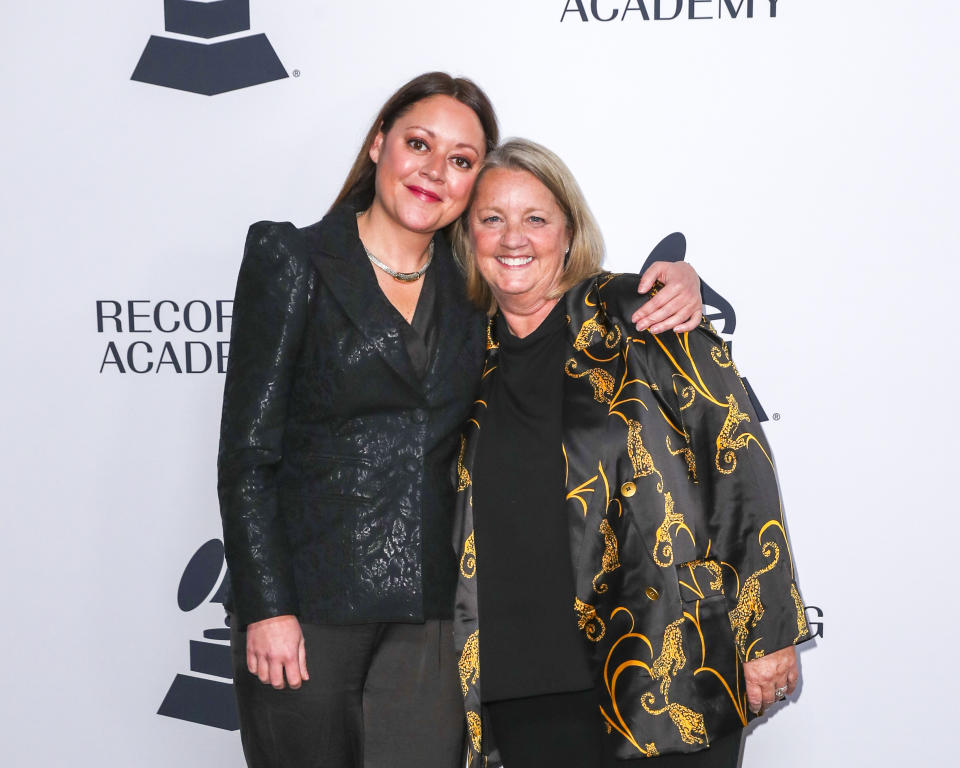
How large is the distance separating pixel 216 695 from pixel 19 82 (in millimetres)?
1614

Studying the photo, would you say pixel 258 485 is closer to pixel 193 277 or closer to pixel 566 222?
pixel 566 222

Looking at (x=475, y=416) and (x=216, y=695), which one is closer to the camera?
(x=475, y=416)

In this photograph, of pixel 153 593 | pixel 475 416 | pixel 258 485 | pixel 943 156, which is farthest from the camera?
pixel 153 593

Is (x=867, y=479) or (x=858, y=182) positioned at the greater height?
(x=858, y=182)

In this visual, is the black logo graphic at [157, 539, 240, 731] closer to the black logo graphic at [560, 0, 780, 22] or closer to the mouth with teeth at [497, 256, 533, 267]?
the mouth with teeth at [497, 256, 533, 267]

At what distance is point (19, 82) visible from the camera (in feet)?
7.24

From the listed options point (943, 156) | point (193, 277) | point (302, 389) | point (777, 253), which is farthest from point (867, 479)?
point (193, 277)

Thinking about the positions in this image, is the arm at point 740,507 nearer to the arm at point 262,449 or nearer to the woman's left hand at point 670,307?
the woman's left hand at point 670,307

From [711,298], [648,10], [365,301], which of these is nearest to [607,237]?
[711,298]

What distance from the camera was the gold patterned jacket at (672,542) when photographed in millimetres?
1462

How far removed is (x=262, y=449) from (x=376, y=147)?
636 mm

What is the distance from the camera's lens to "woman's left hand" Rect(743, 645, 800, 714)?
1.53m

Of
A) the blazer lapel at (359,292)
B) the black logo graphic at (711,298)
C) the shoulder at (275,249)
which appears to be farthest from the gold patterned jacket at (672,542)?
the black logo graphic at (711,298)

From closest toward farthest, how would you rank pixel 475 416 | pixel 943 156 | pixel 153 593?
pixel 475 416 < pixel 943 156 < pixel 153 593
